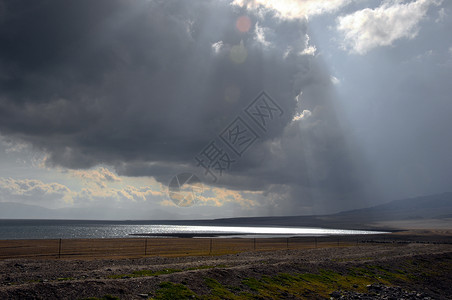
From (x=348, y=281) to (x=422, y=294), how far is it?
701 centimetres

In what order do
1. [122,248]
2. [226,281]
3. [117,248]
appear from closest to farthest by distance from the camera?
[226,281] < [122,248] < [117,248]

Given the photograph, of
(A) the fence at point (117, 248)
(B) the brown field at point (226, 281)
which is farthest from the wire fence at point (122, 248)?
(B) the brown field at point (226, 281)

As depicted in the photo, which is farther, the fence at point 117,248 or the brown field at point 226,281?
the fence at point 117,248

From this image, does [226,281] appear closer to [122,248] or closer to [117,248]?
[122,248]

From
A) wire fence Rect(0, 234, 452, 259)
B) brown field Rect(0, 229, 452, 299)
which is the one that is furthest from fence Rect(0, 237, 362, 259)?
brown field Rect(0, 229, 452, 299)

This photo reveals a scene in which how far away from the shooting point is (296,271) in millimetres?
33375

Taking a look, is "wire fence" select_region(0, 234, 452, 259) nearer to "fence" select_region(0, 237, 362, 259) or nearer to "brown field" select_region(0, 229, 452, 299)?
"fence" select_region(0, 237, 362, 259)

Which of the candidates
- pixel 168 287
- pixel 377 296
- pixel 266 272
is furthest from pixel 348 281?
pixel 168 287

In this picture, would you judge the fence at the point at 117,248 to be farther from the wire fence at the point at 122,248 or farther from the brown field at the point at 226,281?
the brown field at the point at 226,281

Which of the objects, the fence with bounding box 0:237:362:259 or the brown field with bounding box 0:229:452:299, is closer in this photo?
the brown field with bounding box 0:229:452:299

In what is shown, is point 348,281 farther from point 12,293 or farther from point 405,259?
point 12,293

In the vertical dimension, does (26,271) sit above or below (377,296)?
above

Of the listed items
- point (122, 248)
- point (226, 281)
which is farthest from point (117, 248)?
point (226, 281)

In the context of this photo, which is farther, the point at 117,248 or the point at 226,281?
the point at 117,248
